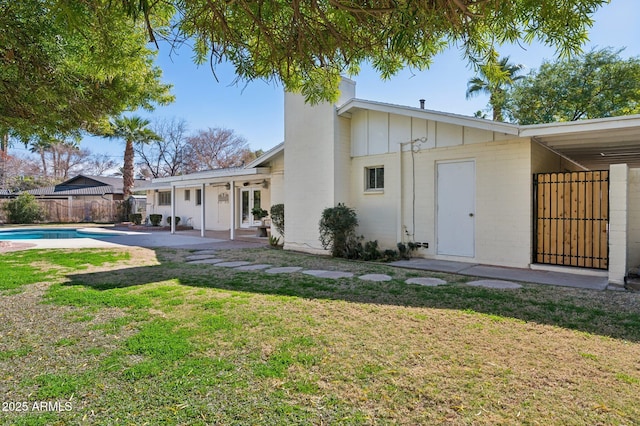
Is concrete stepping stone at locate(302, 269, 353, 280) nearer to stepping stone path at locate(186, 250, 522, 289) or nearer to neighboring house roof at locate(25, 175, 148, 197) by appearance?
stepping stone path at locate(186, 250, 522, 289)

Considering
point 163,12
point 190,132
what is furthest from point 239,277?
point 190,132

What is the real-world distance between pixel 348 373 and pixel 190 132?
121ft

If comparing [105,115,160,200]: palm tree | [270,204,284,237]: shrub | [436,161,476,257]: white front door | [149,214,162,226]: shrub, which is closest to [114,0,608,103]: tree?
[436,161,476,257]: white front door

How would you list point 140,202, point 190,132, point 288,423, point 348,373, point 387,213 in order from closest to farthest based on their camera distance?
point 288,423
point 348,373
point 387,213
point 140,202
point 190,132

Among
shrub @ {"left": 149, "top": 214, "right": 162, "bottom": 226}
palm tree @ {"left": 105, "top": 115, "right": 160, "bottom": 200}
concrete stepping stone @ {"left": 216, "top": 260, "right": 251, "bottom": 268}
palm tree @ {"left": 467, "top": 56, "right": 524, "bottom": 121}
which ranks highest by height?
palm tree @ {"left": 467, "top": 56, "right": 524, "bottom": 121}

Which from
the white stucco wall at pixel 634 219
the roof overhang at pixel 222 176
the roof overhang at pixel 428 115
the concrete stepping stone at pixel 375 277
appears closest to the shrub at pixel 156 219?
the roof overhang at pixel 222 176

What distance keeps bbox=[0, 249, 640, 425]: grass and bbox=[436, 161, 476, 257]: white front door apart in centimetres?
292

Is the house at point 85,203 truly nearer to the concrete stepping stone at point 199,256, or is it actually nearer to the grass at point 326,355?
the concrete stepping stone at point 199,256

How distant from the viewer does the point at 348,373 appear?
115 inches

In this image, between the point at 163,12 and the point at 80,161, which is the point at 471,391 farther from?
the point at 80,161

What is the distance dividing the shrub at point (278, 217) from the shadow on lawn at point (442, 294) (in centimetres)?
466

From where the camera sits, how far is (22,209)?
22.9 meters

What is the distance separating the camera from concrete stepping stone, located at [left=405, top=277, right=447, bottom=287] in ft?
20.5

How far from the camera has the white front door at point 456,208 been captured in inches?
337
